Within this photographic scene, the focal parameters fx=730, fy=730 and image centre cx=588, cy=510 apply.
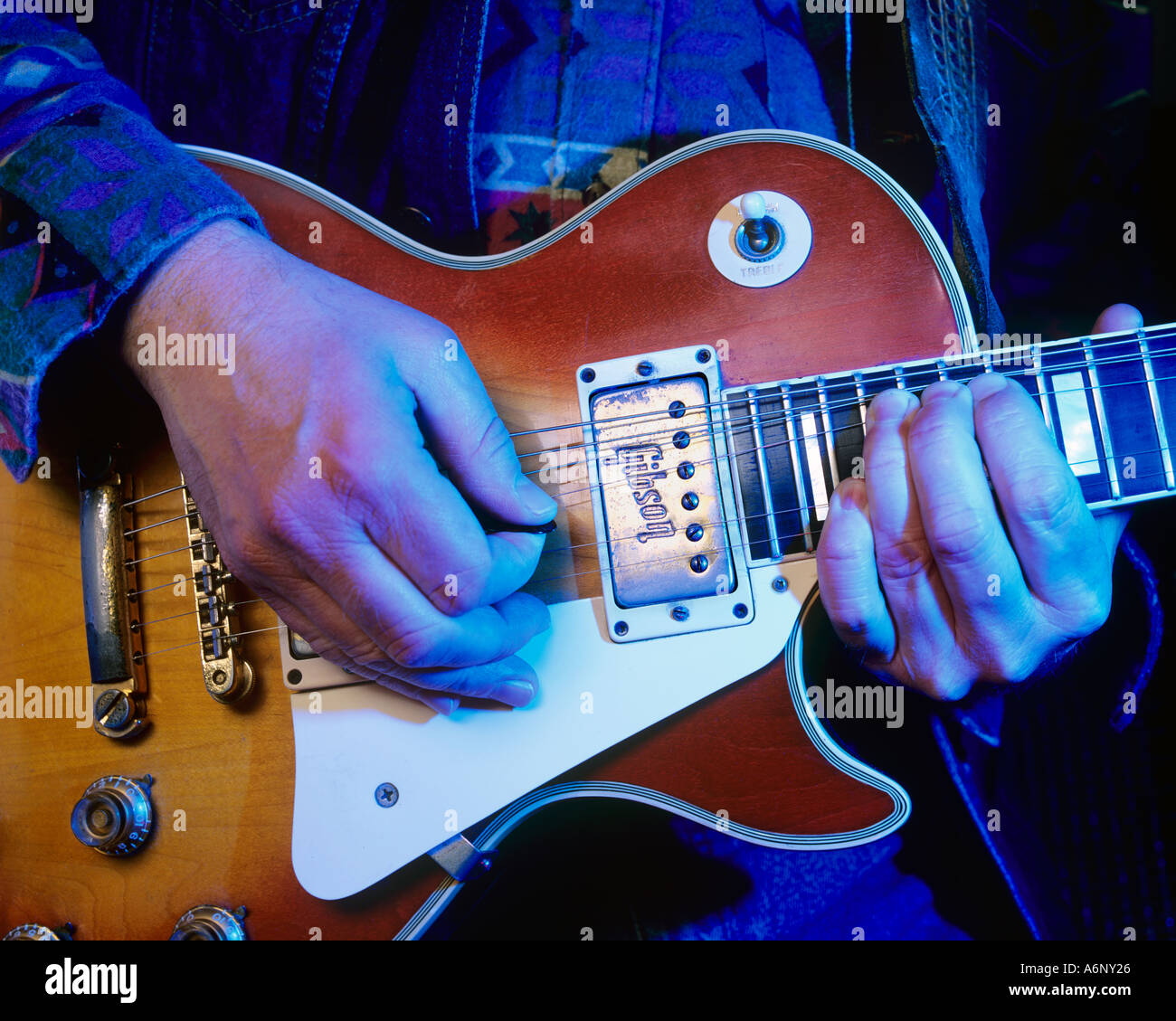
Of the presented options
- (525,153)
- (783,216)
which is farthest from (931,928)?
(525,153)

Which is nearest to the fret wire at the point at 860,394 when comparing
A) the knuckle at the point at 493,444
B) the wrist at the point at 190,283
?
the knuckle at the point at 493,444

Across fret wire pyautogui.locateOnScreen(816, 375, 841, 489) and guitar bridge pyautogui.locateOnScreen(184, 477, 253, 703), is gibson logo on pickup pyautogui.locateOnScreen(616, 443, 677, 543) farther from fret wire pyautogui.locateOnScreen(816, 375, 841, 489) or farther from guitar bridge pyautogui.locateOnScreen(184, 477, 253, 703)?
guitar bridge pyautogui.locateOnScreen(184, 477, 253, 703)

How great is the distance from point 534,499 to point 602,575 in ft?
0.39

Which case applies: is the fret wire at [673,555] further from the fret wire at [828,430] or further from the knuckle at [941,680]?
the knuckle at [941,680]

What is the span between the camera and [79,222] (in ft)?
2.31

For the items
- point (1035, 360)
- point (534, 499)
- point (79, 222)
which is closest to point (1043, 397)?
point (1035, 360)

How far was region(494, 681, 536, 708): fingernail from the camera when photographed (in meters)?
0.72

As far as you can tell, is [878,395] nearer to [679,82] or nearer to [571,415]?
[571,415]

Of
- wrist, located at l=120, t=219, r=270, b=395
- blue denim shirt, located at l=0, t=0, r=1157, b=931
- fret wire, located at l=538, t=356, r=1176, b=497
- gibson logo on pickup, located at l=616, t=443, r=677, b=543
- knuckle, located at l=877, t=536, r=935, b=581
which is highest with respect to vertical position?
blue denim shirt, located at l=0, t=0, r=1157, b=931

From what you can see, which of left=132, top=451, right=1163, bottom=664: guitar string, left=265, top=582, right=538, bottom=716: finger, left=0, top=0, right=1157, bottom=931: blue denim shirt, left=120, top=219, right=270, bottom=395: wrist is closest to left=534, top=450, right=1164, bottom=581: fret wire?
left=132, top=451, right=1163, bottom=664: guitar string

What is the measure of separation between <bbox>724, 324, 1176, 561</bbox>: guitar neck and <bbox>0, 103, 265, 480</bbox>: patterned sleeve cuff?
22.5 inches

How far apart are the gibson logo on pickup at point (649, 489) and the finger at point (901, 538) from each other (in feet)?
0.64

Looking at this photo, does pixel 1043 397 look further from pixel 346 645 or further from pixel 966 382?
pixel 346 645

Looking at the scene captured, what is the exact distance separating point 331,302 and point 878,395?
515 millimetres
